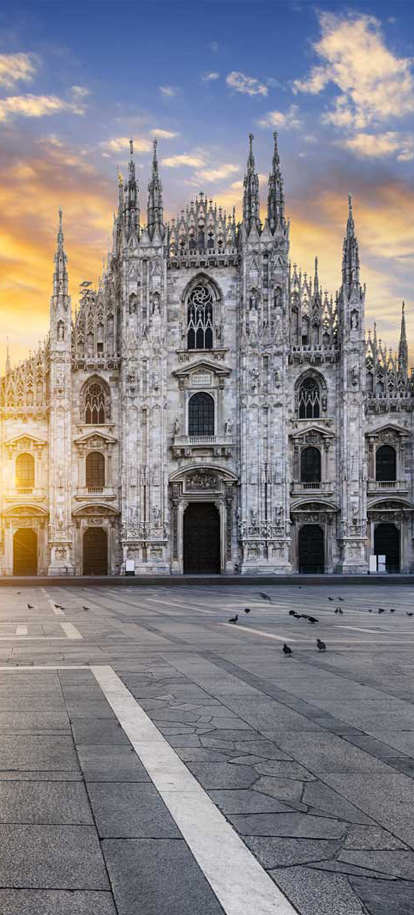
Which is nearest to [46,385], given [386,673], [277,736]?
[386,673]

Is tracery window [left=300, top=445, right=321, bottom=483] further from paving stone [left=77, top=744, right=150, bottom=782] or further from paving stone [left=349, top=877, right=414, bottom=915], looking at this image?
paving stone [left=349, top=877, right=414, bottom=915]

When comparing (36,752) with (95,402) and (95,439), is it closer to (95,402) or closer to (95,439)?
(95,439)

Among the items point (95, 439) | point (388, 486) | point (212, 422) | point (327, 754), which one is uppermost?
point (212, 422)

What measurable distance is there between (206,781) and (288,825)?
1121 mm

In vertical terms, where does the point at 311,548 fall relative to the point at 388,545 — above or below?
below

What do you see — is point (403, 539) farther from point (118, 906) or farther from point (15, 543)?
point (118, 906)

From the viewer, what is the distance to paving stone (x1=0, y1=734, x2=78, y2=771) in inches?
268

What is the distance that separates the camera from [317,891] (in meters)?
4.44

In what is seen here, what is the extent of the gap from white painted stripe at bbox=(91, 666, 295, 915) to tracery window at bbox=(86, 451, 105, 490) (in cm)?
4084

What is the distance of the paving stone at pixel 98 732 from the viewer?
24.8 feet

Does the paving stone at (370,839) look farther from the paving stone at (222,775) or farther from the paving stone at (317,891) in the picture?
the paving stone at (222,775)

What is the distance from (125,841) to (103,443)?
43.8 metres

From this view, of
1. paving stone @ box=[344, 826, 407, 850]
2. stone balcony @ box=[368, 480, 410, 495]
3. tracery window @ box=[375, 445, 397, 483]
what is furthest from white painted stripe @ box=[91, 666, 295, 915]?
tracery window @ box=[375, 445, 397, 483]

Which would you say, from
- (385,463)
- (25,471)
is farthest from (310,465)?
(25,471)
